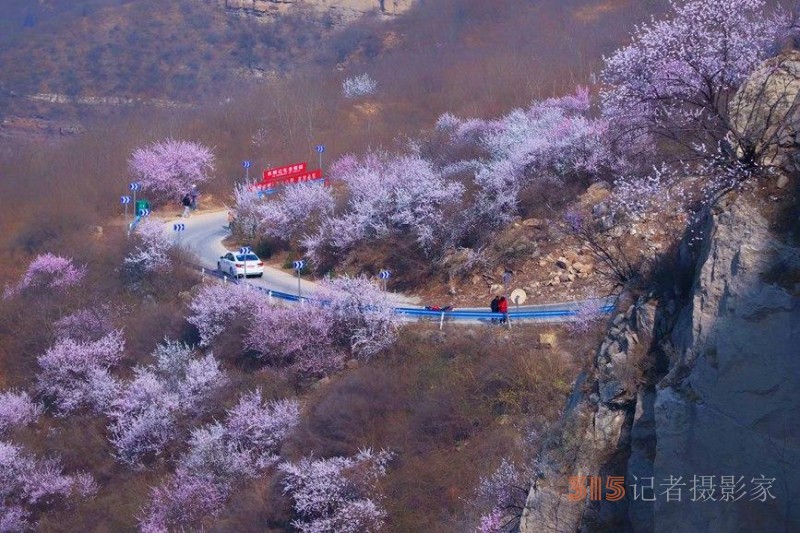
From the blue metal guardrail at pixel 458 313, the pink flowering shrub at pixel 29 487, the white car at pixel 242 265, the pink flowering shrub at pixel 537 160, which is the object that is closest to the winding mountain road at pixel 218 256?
the blue metal guardrail at pixel 458 313

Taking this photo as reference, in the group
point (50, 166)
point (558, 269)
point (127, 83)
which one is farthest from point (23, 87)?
point (558, 269)

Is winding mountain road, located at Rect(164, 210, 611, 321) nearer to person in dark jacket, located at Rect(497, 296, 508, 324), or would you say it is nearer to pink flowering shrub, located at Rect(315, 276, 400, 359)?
person in dark jacket, located at Rect(497, 296, 508, 324)

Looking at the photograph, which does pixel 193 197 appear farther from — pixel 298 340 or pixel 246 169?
pixel 298 340

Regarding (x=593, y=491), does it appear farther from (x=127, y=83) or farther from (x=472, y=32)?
(x=127, y=83)

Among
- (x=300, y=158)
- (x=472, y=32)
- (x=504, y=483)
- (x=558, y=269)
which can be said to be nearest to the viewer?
(x=504, y=483)

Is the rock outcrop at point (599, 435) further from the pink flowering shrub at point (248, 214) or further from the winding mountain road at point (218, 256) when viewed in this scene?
the pink flowering shrub at point (248, 214)

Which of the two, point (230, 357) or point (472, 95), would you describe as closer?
point (230, 357)

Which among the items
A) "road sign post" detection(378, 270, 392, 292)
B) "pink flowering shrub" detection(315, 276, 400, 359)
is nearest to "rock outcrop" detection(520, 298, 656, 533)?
"pink flowering shrub" detection(315, 276, 400, 359)
